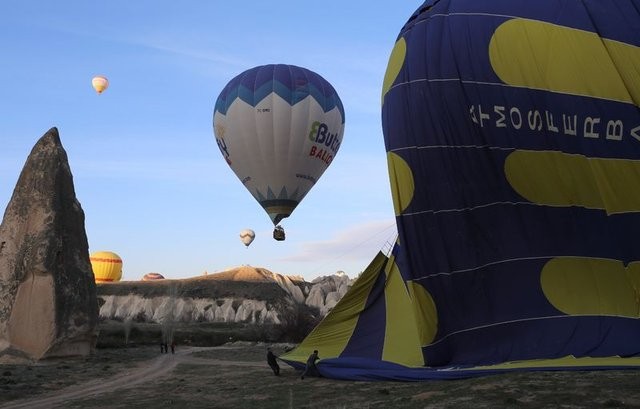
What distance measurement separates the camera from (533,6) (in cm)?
1439

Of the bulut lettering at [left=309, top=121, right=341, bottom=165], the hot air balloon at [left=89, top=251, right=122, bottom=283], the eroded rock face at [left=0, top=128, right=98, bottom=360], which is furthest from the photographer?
the hot air balloon at [left=89, top=251, right=122, bottom=283]

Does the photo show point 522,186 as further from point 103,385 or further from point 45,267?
point 45,267

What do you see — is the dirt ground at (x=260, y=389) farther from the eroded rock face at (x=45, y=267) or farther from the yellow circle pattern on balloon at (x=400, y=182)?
the yellow circle pattern on balloon at (x=400, y=182)

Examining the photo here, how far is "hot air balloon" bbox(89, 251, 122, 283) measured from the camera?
302 ft

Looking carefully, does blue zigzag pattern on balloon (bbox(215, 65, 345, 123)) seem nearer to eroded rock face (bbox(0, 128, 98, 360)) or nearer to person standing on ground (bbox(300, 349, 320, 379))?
eroded rock face (bbox(0, 128, 98, 360))

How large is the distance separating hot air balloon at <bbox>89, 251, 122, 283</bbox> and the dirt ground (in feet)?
230

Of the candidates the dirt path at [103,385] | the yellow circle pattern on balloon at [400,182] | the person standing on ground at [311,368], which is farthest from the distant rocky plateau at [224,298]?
the yellow circle pattern on balloon at [400,182]

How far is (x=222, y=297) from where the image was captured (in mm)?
86812

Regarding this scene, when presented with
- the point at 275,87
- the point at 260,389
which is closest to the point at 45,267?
the point at 260,389

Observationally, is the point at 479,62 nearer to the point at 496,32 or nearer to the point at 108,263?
the point at 496,32

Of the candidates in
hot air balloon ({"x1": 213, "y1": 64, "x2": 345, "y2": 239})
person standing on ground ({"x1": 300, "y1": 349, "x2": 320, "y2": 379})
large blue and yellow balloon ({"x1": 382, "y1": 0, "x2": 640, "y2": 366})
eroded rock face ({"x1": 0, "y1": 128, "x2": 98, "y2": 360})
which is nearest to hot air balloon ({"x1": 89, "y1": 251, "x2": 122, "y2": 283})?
hot air balloon ({"x1": 213, "y1": 64, "x2": 345, "y2": 239})

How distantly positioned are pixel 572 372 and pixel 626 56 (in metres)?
6.39

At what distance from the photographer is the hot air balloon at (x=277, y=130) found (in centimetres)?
3159

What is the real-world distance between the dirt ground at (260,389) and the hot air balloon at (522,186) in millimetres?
1131
